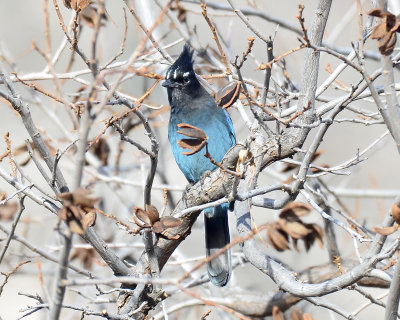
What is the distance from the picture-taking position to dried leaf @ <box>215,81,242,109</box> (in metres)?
2.37

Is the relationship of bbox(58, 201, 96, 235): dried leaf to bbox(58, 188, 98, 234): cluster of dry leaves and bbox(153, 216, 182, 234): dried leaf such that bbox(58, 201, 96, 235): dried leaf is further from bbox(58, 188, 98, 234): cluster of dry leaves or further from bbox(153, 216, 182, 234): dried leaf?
bbox(153, 216, 182, 234): dried leaf

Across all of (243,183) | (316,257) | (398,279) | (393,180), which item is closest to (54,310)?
(398,279)

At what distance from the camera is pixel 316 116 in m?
2.77

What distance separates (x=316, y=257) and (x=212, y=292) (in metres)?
3.68

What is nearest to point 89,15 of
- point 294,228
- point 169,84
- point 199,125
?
point 169,84

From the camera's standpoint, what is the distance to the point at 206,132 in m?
4.56

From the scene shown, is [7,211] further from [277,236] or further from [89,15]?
[277,236]

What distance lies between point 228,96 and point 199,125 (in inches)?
87.8

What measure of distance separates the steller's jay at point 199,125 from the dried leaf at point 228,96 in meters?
1.95

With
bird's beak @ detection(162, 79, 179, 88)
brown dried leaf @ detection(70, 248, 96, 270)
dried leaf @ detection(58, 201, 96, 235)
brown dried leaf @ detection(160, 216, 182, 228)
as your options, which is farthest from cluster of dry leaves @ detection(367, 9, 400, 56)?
brown dried leaf @ detection(70, 248, 96, 270)

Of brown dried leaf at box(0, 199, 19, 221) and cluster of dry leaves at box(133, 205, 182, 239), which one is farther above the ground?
brown dried leaf at box(0, 199, 19, 221)

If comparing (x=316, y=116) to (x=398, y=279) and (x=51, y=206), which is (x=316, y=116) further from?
(x=51, y=206)

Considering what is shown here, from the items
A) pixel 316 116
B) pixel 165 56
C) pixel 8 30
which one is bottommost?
pixel 316 116

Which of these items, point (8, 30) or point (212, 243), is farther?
point (8, 30)
